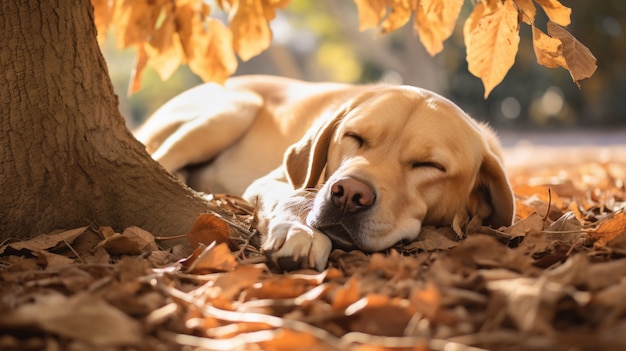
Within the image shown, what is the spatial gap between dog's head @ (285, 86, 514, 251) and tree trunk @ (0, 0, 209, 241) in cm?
78

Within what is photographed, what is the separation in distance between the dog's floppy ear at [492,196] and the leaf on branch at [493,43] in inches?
20.2

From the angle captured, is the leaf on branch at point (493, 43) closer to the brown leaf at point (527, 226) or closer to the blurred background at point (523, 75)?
the brown leaf at point (527, 226)

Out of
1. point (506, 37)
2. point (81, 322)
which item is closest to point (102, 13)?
point (506, 37)

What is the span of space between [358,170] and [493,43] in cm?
91

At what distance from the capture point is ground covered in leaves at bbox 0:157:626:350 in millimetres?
1800

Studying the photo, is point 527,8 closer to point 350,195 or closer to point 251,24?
point 350,195

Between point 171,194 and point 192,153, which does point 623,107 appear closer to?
point 192,153

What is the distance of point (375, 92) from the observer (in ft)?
13.3

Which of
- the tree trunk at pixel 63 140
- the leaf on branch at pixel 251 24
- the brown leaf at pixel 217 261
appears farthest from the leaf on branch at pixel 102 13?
the brown leaf at pixel 217 261

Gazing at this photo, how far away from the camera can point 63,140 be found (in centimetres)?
322

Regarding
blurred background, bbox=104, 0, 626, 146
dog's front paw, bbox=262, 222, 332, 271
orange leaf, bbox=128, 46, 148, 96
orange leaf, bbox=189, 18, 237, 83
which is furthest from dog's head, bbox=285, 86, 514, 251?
blurred background, bbox=104, 0, 626, 146

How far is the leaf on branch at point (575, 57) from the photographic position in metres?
2.98

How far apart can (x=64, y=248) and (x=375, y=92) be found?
1.96 m

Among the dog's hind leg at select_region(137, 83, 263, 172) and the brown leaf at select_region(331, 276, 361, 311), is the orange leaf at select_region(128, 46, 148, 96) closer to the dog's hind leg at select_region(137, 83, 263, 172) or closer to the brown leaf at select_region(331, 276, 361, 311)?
the dog's hind leg at select_region(137, 83, 263, 172)
